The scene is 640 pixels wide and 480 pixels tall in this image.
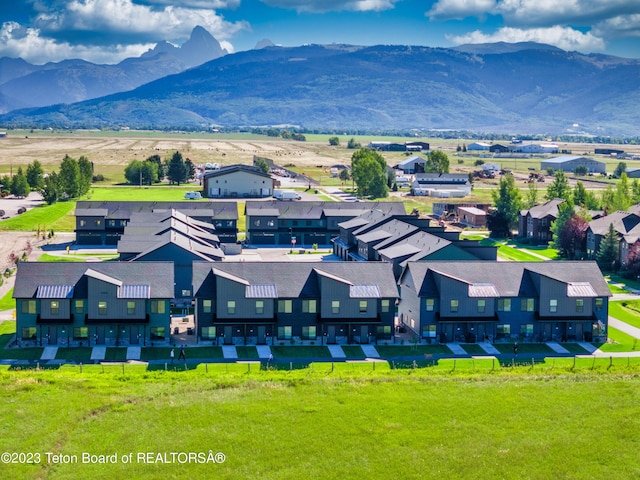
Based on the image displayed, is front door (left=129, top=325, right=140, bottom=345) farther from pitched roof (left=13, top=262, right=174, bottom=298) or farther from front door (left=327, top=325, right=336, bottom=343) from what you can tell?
front door (left=327, top=325, right=336, bottom=343)

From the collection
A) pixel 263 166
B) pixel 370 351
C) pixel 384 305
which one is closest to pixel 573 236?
pixel 384 305

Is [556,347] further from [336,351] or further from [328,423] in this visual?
[328,423]

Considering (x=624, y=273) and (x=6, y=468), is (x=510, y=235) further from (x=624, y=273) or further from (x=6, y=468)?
(x=6, y=468)

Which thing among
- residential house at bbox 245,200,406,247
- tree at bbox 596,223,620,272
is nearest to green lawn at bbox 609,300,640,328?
tree at bbox 596,223,620,272

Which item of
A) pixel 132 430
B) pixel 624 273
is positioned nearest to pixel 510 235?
pixel 624 273

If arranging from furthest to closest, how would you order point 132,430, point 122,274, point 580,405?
point 122,274 → point 580,405 → point 132,430

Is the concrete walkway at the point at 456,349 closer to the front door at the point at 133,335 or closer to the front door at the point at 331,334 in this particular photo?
the front door at the point at 331,334

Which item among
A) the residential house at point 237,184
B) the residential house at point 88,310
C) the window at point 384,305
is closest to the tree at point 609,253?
the window at point 384,305
